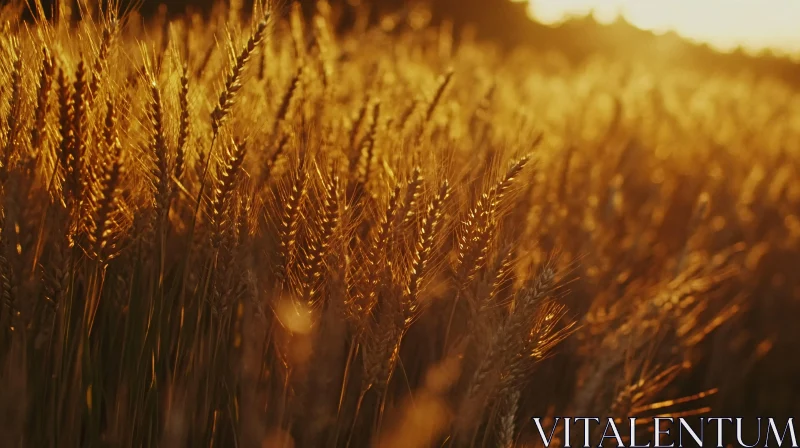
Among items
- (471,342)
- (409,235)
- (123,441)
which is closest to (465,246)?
(409,235)

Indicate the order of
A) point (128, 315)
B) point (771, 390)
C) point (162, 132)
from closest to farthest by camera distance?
point (162, 132), point (128, 315), point (771, 390)

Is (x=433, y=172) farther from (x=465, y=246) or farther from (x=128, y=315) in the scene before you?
(x=128, y=315)

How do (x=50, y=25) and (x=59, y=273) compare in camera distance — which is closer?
(x=59, y=273)

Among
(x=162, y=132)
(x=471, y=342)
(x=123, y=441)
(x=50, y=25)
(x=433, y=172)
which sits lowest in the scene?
(x=123, y=441)

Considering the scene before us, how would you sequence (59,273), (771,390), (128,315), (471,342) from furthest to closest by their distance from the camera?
(771,390)
(471,342)
(128,315)
(59,273)

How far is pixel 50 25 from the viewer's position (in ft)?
5.50

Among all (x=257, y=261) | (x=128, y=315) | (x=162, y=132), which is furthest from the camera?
(x=257, y=261)

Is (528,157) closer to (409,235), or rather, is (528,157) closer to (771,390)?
(409,235)

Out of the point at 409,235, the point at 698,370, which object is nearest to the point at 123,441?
the point at 409,235

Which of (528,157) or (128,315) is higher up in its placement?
(528,157)

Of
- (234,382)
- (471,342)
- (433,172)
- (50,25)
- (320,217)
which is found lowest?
(234,382)

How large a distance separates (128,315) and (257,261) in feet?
1.11

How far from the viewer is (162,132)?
5.03 ft

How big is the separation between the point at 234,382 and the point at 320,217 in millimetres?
407
